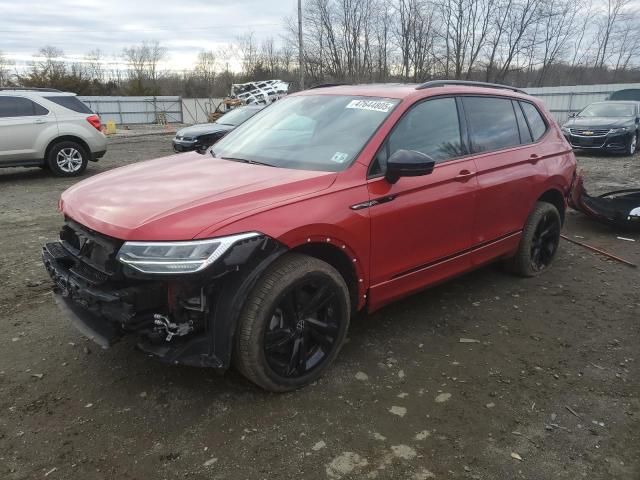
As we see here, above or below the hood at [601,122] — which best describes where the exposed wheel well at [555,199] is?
below

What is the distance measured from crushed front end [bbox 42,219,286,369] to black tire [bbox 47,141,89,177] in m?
8.72

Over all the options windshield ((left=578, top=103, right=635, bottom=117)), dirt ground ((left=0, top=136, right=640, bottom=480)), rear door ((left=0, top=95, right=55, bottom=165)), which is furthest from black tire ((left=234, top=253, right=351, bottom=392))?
windshield ((left=578, top=103, right=635, bottom=117))

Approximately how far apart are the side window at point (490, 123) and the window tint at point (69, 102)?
29.4ft

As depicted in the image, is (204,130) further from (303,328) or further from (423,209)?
(303,328)

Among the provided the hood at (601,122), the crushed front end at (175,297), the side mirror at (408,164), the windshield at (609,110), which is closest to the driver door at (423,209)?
the side mirror at (408,164)

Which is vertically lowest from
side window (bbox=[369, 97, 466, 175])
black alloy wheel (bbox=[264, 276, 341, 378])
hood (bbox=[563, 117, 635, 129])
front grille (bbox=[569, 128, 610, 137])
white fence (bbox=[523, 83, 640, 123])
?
black alloy wheel (bbox=[264, 276, 341, 378])

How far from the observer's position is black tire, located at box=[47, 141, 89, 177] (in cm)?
1024

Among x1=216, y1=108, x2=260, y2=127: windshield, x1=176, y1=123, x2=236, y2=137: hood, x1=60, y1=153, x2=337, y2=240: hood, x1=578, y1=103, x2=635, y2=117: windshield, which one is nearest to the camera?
x1=60, y1=153, x2=337, y2=240: hood

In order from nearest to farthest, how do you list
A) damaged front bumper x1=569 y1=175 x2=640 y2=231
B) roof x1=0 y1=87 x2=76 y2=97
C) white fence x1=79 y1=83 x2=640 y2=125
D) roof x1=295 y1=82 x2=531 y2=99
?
roof x1=295 y1=82 x2=531 y2=99
damaged front bumper x1=569 y1=175 x2=640 y2=231
roof x1=0 y1=87 x2=76 y2=97
white fence x1=79 y1=83 x2=640 y2=125

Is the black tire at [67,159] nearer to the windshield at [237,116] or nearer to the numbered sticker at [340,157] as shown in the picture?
the windshield at [237,116]

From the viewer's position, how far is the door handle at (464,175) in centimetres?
372

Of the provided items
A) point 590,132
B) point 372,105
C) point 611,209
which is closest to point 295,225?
point 372,105

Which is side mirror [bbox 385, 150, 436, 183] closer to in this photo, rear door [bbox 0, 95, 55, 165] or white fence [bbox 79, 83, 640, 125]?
rear door [bbox 0, 95, 55, 165]

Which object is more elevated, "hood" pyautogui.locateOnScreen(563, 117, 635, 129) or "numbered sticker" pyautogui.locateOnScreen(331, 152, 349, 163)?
"hood" pyautogui.locateOnScreen(563, 117, 635, 129)
